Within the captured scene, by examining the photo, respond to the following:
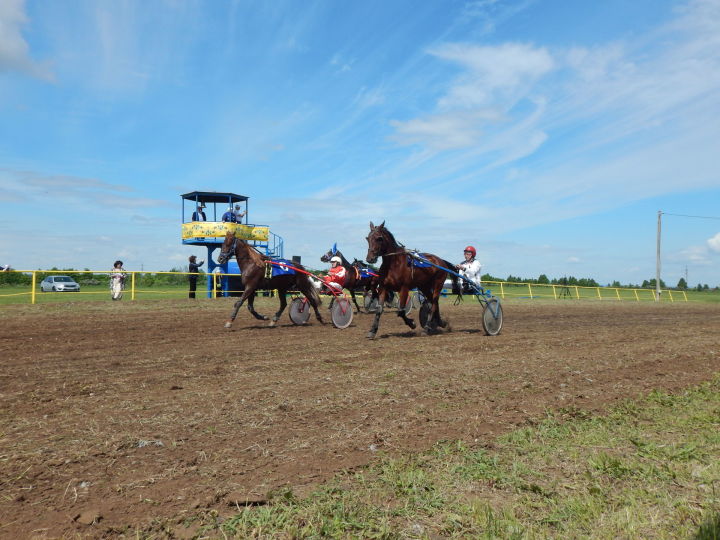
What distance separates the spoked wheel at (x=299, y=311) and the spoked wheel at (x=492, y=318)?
483 cm

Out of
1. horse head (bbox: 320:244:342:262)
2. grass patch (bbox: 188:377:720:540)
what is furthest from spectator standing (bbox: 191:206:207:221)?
grass patch (bbox: 188:377:720:540)

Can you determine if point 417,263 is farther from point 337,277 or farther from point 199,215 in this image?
point 199,215

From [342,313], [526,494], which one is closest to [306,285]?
[342,313]

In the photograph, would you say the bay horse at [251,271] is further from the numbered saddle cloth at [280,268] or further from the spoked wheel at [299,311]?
the spoked wheel at [299,311]

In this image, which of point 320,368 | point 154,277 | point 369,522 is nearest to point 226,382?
point 320,368

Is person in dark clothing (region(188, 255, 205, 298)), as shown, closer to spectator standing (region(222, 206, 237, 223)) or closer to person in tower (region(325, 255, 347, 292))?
spectator standing (region(222, 206, 237, 223))

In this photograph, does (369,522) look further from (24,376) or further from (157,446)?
(24,376)

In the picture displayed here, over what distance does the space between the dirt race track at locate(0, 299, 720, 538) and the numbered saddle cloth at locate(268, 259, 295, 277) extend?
1922 millimetres

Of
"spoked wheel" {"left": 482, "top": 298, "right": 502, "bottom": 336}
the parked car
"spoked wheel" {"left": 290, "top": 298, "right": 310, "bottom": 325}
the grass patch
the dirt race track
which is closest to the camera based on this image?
the grass patch

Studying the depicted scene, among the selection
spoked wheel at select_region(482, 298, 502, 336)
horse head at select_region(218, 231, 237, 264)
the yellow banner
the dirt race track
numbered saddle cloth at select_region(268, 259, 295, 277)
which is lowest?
the dirt race track

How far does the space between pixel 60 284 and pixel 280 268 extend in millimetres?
28256

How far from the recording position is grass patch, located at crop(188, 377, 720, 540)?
10.0ft

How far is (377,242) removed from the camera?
10594 mm

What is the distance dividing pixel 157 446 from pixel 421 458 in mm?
2131
